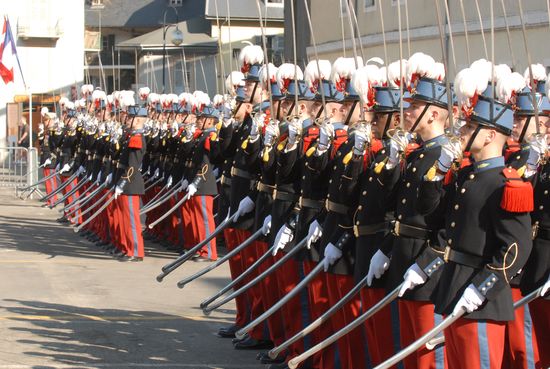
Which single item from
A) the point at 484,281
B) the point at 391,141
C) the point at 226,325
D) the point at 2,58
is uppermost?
the point at 2,58

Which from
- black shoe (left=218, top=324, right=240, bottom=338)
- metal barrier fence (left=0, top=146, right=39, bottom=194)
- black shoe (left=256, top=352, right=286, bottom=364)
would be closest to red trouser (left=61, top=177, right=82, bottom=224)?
metal barrier fence (left=0, top=146, right=39, bottom=194)

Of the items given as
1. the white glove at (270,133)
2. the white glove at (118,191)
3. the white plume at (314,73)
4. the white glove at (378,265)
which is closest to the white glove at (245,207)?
the white glove at (270,133)

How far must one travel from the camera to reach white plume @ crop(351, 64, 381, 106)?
6.83 meters

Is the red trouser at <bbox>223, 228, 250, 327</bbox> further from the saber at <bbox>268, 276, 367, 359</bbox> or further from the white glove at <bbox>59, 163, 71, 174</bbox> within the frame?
the white glove at <bbox>59, 163, 71, 174</bbox>

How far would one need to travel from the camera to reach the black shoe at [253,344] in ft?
28.1

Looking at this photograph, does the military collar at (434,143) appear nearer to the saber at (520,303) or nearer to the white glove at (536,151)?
the white glove at (536,151)

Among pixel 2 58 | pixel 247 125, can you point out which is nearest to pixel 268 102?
pixel 247 125

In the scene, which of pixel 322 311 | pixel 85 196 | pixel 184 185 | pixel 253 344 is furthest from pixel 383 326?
pixel 85 196

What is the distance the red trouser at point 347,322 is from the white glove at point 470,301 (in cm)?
164

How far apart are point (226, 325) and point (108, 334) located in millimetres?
1019

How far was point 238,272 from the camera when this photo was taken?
912 cm

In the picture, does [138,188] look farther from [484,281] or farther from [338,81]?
[484,281]

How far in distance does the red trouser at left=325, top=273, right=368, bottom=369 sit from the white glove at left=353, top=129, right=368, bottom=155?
0.73m

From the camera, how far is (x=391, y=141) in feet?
20.6
